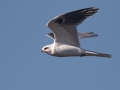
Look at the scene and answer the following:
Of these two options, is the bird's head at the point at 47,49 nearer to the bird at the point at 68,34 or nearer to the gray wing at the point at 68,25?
the bird at the point at 68,34

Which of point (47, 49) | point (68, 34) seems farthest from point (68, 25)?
point (47, 49)

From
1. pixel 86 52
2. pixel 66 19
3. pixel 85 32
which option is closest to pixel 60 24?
pixel 66 19

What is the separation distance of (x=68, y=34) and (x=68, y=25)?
1.34 ft

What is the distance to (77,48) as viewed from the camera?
17.3m

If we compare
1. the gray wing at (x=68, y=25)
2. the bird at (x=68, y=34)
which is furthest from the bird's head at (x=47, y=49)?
the gray wing at (x=68, y=25)

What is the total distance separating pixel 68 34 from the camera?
1731 centimetres

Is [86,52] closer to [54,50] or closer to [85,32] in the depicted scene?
[54,50]

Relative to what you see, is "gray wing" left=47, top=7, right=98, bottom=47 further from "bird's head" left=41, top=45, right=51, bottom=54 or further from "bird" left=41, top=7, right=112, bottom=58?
"bird's head" left=41, top=45, right=51, bottom=54

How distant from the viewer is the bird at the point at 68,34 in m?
16.7

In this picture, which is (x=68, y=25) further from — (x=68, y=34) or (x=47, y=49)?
(x=47, y=49)

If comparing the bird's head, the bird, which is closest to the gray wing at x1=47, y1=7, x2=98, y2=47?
the bird

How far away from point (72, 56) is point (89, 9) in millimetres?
1921

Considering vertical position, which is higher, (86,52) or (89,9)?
(89,9)

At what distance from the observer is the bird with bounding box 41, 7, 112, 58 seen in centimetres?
1669
